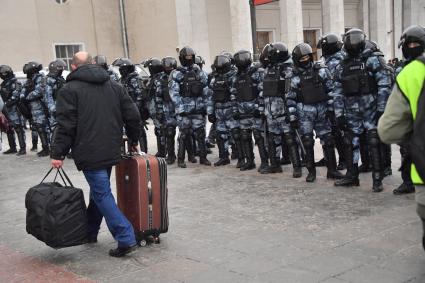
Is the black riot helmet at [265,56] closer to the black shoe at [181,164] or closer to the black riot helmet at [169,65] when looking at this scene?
the black riot helmet at [169,65]

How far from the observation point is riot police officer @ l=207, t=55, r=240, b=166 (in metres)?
8.70

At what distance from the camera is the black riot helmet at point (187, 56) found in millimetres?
8992

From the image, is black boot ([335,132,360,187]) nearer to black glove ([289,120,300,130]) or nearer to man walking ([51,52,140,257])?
black glove ([289,120,300,130])

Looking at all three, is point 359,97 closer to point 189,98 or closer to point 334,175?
point 334,175

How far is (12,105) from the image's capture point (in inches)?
488

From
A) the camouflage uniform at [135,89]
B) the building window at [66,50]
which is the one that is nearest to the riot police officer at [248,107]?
the camouflage uniform at [135,89]

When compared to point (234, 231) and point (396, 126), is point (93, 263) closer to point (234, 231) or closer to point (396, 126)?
point (234, 231)

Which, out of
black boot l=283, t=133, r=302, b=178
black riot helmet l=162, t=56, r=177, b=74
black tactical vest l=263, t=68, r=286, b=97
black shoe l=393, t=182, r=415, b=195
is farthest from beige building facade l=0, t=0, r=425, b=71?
black shoe l=393, t=182, r=415, b=195

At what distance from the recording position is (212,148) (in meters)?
11.4

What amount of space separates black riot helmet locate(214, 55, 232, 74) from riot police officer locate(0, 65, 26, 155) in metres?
5.72

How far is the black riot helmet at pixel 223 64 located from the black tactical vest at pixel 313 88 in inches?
74.1

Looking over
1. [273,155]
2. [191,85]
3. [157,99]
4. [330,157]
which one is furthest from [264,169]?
[157,99]

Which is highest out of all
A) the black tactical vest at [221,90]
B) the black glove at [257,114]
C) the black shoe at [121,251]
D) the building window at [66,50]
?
the building window at [66,50]

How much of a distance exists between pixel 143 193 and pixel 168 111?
5.24m
